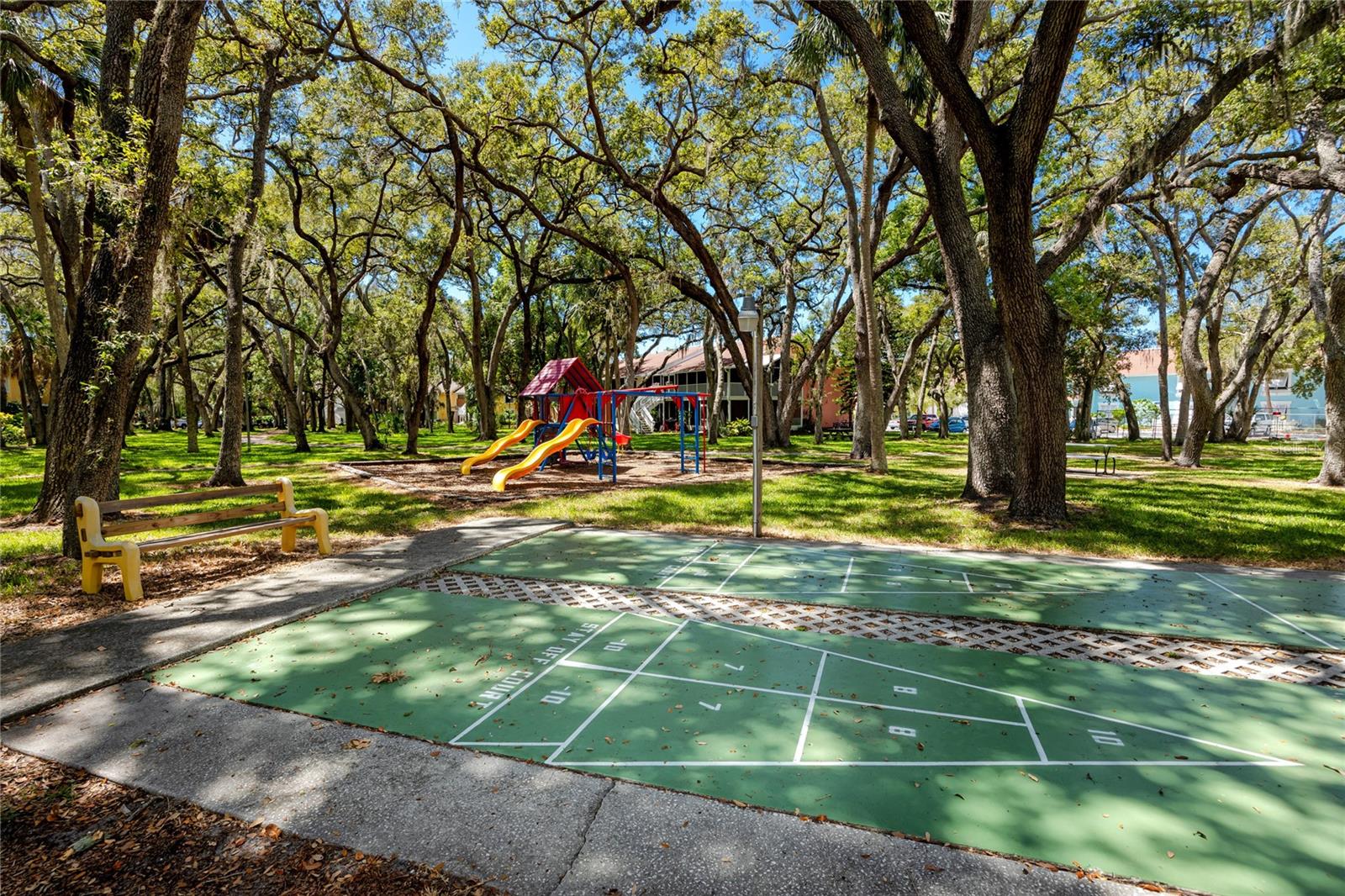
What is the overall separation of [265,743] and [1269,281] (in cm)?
3105

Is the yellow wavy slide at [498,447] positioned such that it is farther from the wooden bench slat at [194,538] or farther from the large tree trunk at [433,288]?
the wooden bench slat at [194,538]

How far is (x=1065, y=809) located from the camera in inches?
98.8

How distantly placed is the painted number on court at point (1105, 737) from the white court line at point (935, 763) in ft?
0.49

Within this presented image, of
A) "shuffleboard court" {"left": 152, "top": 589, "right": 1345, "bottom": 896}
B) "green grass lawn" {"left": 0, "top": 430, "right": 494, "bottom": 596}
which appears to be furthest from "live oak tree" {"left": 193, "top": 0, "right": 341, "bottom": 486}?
"shuffleboard court" {"left": 152, "top": 589, "right": 1345, "bottom": 896}

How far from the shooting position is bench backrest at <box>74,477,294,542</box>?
17.2 feet

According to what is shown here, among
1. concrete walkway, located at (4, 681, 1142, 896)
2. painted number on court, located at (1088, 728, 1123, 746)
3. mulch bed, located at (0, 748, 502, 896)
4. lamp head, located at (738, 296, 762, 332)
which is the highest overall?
lamp head, located at (738, 296, 762, 332)

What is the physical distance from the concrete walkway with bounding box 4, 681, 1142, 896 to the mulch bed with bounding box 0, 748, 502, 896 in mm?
69

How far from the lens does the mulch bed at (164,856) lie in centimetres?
212

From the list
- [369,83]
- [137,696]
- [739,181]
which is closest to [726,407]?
[739,181]

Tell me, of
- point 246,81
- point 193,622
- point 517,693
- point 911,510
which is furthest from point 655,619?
point 246,81

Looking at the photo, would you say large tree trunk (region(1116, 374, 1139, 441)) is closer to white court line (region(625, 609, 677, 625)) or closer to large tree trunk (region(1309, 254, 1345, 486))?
large tree trunk (region(1309, 254, 1345, 486))

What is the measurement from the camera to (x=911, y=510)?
9.73 meters

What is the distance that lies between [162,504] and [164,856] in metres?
5.27

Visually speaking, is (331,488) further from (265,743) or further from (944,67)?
(944,67)
